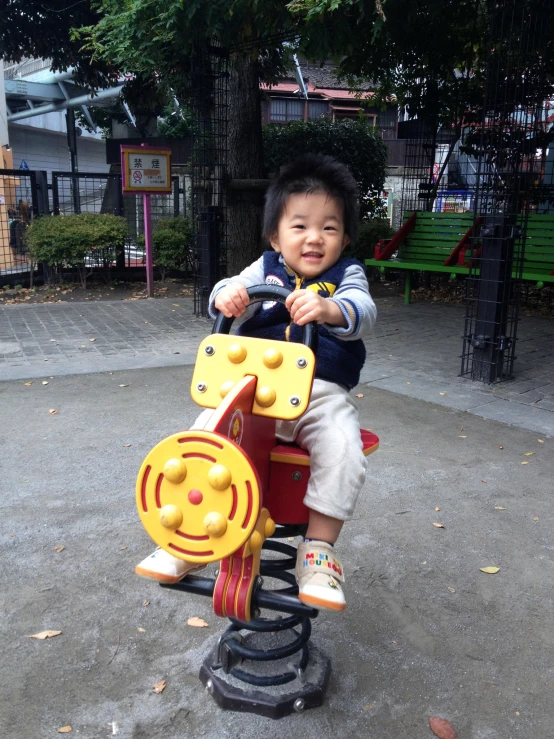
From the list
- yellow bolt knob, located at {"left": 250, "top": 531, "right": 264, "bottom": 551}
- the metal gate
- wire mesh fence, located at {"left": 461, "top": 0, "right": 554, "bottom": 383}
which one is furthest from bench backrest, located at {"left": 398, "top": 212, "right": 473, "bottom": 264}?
yellow bolt knob, located at {"left": 250, "top": 531, "right": 264, "bottom": 551}

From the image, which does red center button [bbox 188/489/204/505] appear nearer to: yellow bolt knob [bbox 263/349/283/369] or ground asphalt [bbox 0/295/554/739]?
yellow bolt knob [bbox 263/349/283/369]

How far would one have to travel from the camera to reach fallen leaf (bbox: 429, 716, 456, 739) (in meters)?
2.00

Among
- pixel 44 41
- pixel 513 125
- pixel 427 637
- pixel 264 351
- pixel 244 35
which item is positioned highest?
pixel 44 41

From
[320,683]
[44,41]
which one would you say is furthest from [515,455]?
[44,41]

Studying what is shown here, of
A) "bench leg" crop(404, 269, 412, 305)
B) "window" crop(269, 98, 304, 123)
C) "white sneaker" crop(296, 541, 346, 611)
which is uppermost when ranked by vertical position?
"window" crop(269, 98, 304, 123)

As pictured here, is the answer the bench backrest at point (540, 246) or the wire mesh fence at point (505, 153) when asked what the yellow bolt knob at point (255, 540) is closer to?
the wire mesh fence at point (505, 153)

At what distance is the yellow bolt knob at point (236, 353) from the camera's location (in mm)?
1872

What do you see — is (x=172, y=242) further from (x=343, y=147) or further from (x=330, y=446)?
(x=330, y=446)

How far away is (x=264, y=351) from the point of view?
1.87 m

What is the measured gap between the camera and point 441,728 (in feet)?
6.65

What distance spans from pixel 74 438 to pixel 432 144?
9.31 metres

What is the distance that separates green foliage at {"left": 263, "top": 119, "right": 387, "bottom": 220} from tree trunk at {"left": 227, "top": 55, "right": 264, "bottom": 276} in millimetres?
2541

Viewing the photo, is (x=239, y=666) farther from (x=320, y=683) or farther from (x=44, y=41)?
(x=44, y=41)

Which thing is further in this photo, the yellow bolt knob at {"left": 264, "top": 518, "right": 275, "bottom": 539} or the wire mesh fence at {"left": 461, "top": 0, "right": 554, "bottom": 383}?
the wire mesh fence at {"left": 461, "top": 0, "right": 554, "bottom": 383}
